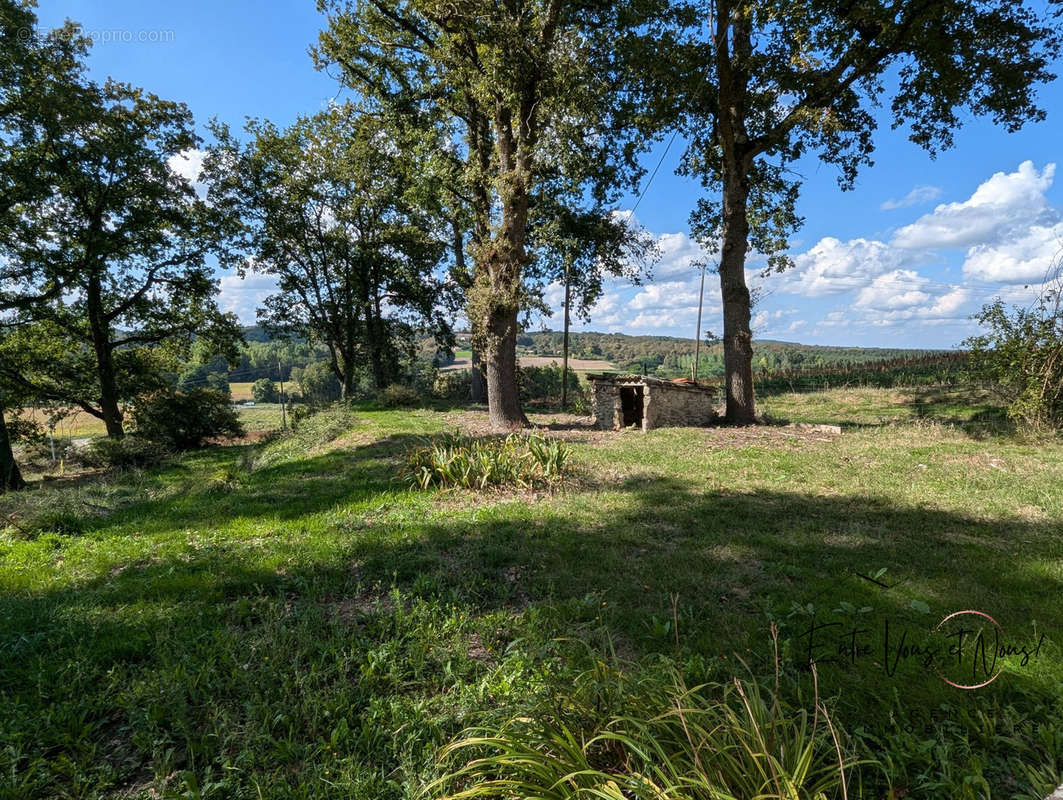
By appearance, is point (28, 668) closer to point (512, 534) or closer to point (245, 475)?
point (512, 534)

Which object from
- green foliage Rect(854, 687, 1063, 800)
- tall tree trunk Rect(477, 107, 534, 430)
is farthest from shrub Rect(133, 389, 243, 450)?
green foliage Rect(854, 687, 1063, 800)

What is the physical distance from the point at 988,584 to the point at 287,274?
29.5 meters

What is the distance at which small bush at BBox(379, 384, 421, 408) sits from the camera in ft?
71.9

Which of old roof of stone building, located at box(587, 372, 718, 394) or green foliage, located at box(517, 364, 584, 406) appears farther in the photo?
green foliage, located at box(517, 364, 584, 406)

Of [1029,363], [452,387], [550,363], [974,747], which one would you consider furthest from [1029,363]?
[550,363]

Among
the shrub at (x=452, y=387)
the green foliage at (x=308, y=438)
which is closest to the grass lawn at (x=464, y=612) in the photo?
the green foliage at (x=308, y=438)

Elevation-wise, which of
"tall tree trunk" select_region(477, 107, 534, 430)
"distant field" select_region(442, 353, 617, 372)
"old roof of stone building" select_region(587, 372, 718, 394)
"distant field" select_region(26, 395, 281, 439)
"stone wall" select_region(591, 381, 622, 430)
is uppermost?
"tall tree trunk" select_region(477, 107, 534, 430)

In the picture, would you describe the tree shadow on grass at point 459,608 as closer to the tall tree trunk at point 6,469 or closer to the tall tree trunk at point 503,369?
the tall tree trunk at point 503,369

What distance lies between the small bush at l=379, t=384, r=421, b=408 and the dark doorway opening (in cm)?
1155

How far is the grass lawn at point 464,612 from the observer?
95.2 inches

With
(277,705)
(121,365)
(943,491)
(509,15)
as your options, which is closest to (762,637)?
(277,705)

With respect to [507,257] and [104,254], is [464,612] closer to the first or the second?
[507,257]

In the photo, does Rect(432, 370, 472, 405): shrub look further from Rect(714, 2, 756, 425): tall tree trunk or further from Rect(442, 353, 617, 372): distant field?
Rect(714, 2, 756, 425): tall tree trunk

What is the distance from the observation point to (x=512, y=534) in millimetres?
5656
